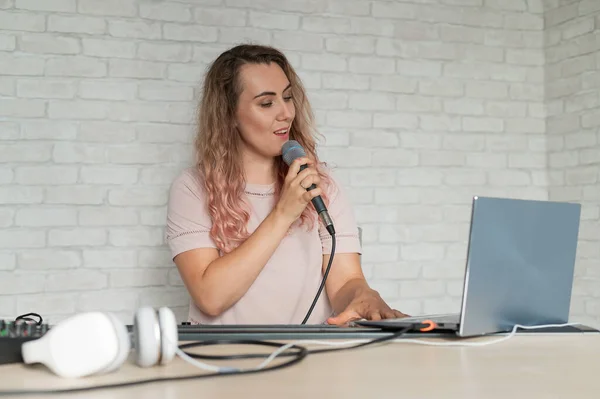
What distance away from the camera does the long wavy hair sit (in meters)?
2.08

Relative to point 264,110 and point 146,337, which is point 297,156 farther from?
point 146,337

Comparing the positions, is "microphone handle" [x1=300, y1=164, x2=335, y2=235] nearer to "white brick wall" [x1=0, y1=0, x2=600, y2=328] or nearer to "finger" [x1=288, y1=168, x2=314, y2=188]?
"finger" [x1=288, y1=168, x2=314, y2=188]

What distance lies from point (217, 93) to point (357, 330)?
1.21 m

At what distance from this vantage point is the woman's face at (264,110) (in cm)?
217

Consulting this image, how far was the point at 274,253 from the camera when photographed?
2.10m

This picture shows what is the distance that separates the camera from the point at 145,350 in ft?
3.10

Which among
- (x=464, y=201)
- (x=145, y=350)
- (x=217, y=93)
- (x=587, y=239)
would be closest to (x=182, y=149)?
(x=217, y=93)

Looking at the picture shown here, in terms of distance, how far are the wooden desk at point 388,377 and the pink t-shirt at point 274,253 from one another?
0.94 m

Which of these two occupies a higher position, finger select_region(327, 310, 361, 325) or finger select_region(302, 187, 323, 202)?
finger select_region(302, 187, 323, 202)

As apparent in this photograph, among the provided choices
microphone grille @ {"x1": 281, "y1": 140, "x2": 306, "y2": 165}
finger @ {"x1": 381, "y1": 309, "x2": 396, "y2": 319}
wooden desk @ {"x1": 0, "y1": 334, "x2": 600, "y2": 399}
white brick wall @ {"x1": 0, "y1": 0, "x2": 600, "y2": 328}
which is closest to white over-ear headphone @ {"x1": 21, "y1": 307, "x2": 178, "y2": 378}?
wooden desk @ {"x1": 0, "y1": 334, "x2": 600, "y2": 399}

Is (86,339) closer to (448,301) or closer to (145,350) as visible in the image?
(145,350)

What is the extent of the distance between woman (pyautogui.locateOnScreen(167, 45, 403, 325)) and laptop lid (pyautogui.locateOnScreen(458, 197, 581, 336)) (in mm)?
581

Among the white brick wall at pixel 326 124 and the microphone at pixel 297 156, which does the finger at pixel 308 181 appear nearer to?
the microphone at pixel 297 156

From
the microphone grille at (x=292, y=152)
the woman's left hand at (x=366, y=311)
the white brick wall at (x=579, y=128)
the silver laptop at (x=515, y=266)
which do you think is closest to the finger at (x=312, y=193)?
the microphone grille at (x=292, y=152)
